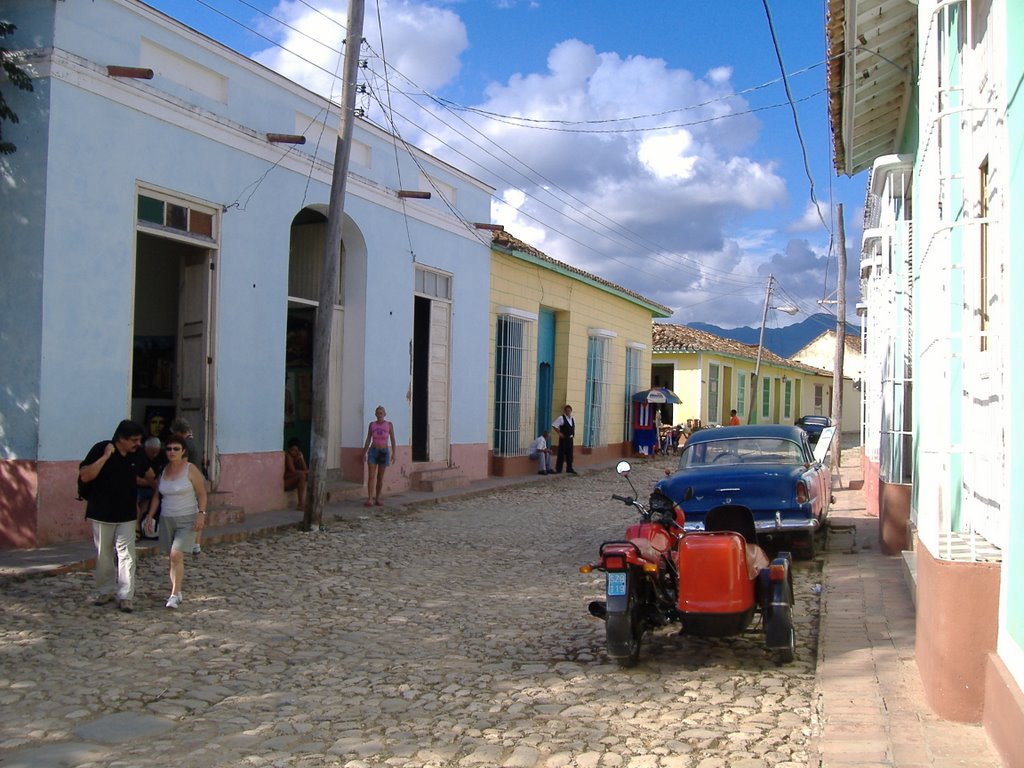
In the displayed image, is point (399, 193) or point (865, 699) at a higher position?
point (399, 193)

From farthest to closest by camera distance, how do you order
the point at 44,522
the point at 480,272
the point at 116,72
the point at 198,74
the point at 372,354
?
the point at 480,272, the point at 372,354, the point at 198,74, the point at 116,72, the point at 44,522

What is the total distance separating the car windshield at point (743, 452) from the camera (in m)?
10.1

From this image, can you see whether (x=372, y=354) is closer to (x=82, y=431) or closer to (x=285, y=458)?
(x=285, y=458)

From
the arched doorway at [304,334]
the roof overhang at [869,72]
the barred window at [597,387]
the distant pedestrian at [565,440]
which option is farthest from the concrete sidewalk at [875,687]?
the barred window at [597,387]

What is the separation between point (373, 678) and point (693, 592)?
1925 millimetres

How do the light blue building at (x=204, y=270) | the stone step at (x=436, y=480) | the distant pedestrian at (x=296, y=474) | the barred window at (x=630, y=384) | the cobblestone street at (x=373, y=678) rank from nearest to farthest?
the cobblestone street at (x=373, y=678)
the light blue building at (x=204, y=270)
the distant pedestrian at (x=296, y=474)
the stone step at (x=436, y=480)
the barred window at (x=630, y=384)

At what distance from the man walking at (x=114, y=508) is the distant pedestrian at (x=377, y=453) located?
20.2 feet

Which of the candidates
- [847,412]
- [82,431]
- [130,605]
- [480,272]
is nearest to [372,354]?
[480,272]

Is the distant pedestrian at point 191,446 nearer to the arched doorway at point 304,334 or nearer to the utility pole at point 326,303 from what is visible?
the utility pole at point 326,303

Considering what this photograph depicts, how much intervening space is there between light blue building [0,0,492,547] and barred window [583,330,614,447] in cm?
585

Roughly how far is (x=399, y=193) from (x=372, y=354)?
8.46 feet

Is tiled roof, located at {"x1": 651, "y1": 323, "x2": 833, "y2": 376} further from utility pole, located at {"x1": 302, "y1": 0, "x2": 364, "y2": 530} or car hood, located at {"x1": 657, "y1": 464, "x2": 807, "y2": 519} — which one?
car hood, located at {"x1": 657, "y1": 464, "x2": 807, "y2": 519}

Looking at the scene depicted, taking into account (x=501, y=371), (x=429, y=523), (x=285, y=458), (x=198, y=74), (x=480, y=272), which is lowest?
(x=429, y=523)

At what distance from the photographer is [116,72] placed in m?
9.68
